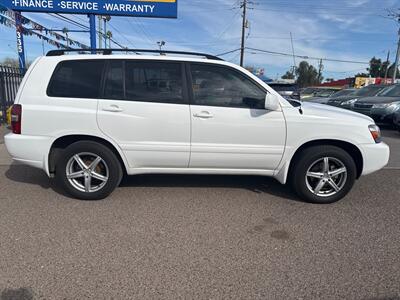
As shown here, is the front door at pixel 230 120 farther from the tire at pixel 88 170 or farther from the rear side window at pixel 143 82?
the tire at pixel 88 170

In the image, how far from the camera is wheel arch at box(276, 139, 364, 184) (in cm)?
407

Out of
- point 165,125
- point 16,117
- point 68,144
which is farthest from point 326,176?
point 16,117

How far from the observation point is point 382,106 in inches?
444

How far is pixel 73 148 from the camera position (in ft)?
13.0

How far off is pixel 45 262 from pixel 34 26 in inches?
520

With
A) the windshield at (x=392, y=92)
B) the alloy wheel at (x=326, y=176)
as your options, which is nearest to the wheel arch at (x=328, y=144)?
the alloy wheel at (x=326, y=176)

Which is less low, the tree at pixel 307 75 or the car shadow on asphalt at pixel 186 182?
the tree at pixel 307 75

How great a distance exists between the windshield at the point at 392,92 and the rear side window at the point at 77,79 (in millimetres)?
12051

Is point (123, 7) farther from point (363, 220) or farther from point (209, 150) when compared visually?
point (363, 220)

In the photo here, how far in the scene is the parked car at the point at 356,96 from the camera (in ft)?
43.2

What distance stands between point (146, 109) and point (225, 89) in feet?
3.30

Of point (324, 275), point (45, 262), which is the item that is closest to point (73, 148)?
point (45, 262)

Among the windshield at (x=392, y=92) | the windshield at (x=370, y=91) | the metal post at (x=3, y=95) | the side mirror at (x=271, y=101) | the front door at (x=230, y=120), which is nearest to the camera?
the side mirror at (x=271, y=101)

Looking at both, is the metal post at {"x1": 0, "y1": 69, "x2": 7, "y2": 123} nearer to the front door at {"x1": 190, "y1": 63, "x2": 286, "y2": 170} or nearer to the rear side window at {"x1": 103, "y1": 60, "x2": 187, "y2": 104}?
the rear side window at {"x1": 103, "y1": 60, "x2": 187, "y2": 104}
